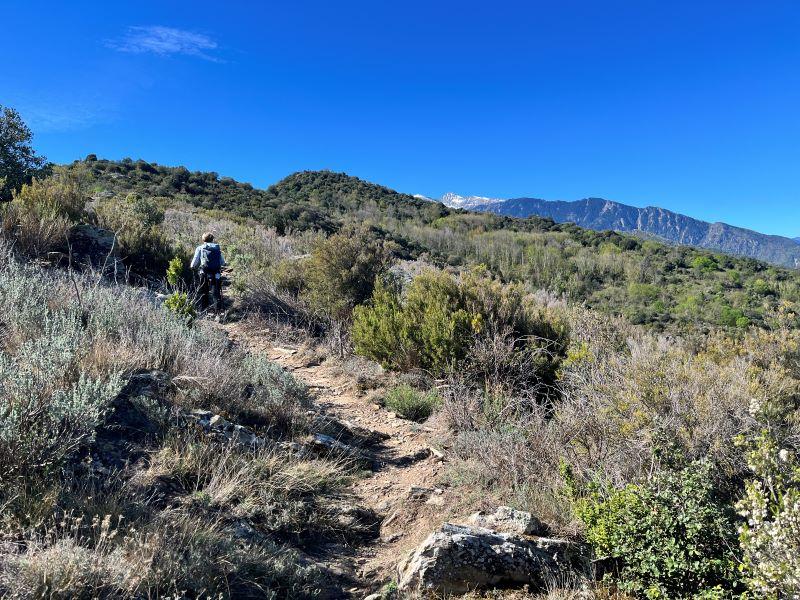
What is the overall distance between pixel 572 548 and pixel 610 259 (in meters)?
37.2

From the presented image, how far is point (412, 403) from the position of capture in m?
5.00

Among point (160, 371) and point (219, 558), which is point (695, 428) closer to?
point (219, 558)

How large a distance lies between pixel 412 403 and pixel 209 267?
16.4ft

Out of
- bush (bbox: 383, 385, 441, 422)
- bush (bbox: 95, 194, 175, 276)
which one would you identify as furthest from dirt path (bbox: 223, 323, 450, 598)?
bush (bbox: 95, 194, 175, 276)

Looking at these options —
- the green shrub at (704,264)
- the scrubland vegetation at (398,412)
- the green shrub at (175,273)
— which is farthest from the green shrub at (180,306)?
the green shrub at (704,264)

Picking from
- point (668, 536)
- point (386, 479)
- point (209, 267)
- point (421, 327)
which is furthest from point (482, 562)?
point (209, 267)

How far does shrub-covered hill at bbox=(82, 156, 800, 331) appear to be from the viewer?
2528 cm

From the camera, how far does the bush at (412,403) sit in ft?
16.4

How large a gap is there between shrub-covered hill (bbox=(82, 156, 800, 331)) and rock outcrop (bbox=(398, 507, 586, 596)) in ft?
61.7

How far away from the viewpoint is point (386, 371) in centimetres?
612

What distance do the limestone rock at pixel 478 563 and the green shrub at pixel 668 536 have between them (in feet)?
0.92

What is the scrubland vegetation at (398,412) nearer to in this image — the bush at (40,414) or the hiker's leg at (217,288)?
the bush at (40,414)

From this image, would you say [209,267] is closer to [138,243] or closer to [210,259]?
[210,259]

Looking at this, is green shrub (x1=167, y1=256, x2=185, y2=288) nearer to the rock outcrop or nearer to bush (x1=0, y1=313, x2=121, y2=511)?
bush (x1=0, y1=313, x2=121, y2=511)
